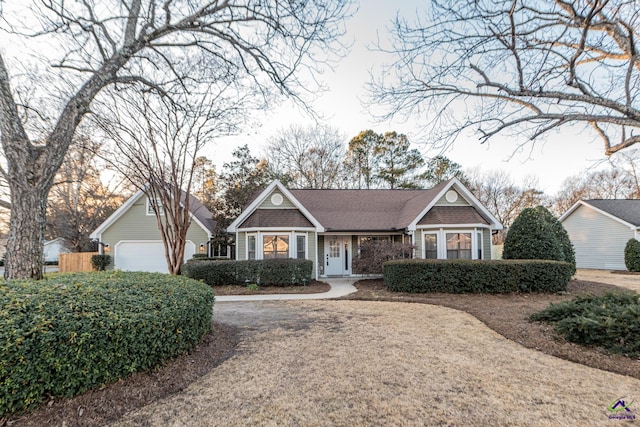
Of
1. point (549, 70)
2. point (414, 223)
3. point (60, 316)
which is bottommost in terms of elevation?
point (60, 316)

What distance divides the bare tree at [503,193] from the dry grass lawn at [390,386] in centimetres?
3101

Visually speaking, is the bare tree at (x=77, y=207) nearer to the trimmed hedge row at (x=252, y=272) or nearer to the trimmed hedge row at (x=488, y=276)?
the trimmed hedge row at (x=252, y=272)

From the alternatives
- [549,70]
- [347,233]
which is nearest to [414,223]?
[347,233]

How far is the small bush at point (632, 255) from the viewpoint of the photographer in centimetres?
1764

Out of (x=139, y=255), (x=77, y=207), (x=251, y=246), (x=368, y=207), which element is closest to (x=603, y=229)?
(x=368, y=207)

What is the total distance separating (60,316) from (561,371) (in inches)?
235

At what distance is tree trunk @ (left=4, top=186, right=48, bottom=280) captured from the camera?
5062 mm

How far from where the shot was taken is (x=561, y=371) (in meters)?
4.21

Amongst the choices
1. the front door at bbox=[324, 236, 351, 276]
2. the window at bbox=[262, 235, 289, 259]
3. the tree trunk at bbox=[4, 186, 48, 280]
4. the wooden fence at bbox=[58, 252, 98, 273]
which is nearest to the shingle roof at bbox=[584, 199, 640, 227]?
the front door at bbox=[324, 236, 351, 276]

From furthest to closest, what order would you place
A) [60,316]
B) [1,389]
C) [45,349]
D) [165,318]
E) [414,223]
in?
[414,223] → [165,318] → [60,316] → [45,349] → [1,389]

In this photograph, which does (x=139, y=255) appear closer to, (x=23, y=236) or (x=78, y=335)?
(x=23, y=236)

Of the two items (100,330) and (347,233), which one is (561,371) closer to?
(100,330)

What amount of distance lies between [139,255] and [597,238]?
2844 centimetres

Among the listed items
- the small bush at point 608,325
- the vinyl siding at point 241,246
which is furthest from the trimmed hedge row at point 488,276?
the vinyl siding at point 241,246
